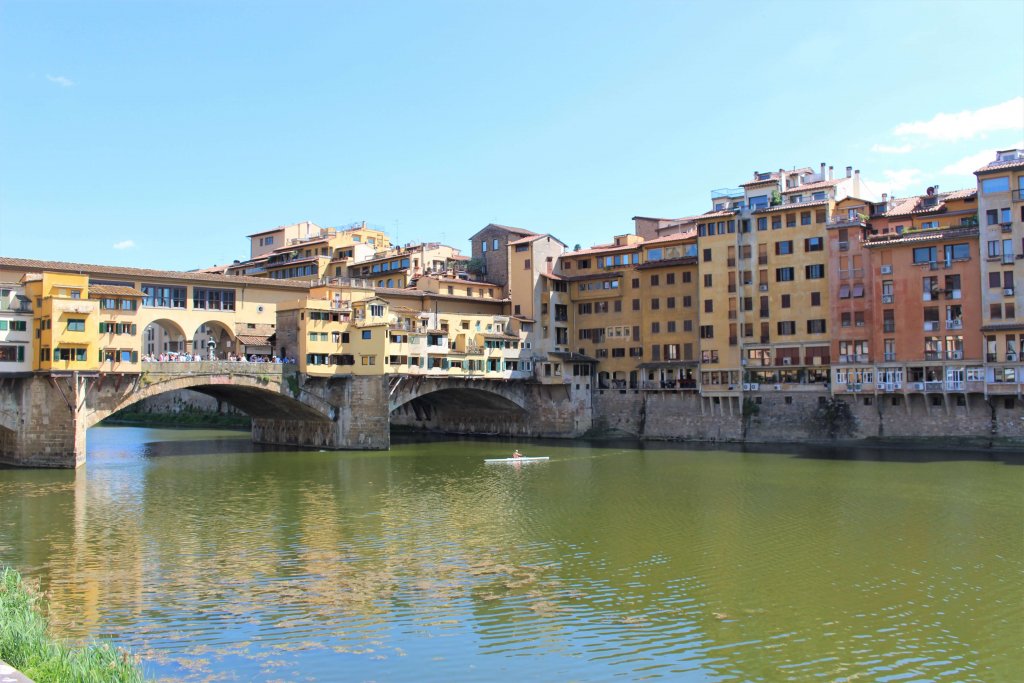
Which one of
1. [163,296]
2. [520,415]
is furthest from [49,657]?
[520,415]

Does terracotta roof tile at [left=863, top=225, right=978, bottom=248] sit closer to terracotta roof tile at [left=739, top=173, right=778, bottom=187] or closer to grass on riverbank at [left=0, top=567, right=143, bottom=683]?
terracotta roof tile at [left=739, top=173, right=778, bottom=187]

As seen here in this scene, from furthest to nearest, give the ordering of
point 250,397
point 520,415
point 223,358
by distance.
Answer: point 520,415 < point 250,397 < point 223,358

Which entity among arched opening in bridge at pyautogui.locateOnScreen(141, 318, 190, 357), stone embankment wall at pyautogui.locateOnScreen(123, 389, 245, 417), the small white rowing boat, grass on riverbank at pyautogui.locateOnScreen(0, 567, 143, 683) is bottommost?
the small white rowing boat

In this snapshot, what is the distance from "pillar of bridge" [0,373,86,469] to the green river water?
2039 mm

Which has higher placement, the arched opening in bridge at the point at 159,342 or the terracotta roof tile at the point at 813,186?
the terracotta roof tile at the point at 813,186

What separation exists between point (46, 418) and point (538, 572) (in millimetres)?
40532

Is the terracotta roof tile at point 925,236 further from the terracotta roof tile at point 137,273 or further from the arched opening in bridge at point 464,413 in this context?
the terracotta roof tile at point 137,273

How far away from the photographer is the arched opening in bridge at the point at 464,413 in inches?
3499

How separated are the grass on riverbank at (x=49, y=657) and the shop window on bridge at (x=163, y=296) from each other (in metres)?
49.7

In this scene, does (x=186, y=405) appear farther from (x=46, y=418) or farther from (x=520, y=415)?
(x=46, y=418)

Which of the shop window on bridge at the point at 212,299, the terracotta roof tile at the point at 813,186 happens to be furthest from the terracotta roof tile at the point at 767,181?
the shop window on bridge at the point at 212,299

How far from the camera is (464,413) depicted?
94.9 meters

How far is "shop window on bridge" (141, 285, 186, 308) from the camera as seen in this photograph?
67250mm

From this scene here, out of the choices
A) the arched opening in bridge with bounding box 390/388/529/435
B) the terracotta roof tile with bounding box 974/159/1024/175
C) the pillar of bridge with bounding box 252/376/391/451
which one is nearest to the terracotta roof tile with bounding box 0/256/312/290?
the pillar of bridge with bounding box 252/376/391/451
